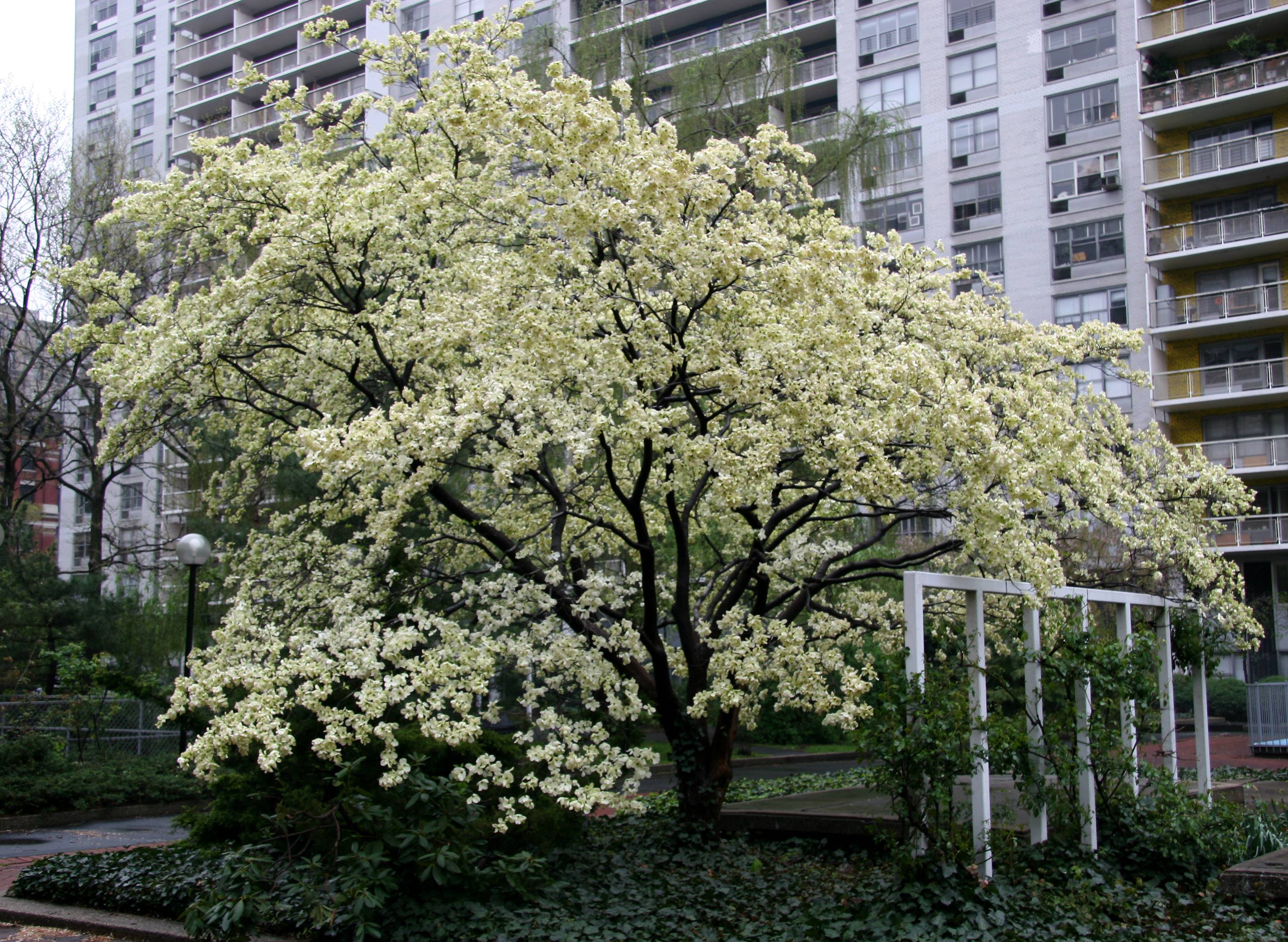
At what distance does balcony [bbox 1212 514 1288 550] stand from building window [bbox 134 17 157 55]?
5429 centimetres

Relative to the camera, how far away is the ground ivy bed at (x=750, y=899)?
677cm

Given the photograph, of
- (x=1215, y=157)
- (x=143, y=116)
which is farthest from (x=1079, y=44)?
(x=143, y=116)

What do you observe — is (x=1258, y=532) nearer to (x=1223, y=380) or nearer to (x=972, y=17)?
(x=1223, y=380)

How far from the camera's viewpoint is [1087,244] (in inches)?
1415

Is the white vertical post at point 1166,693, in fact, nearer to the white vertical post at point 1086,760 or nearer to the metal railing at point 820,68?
the white vertical post at point 1086,760

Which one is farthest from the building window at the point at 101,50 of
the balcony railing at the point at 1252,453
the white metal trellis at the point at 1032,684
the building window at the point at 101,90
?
the white metal trellis at the point at 1032,684

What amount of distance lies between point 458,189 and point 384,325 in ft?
4.52

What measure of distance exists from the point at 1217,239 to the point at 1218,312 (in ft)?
7.22

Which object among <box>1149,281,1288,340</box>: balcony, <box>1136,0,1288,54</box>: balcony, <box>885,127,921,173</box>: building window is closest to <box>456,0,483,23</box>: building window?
<box>885,127,921,173</box>: building window

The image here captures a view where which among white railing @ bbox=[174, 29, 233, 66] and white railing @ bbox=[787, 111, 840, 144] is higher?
white railing @ bbox=[174, 29, 233, 66]

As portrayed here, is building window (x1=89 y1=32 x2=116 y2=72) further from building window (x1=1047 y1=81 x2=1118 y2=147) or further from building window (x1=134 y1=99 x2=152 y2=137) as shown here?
building window (x1=1047 y1=81 x2=1118 y2=147)

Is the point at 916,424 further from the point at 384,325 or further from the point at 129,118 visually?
the point at 129,118

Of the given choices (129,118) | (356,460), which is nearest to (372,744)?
(356,460)

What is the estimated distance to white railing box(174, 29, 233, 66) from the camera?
54.2 metres
